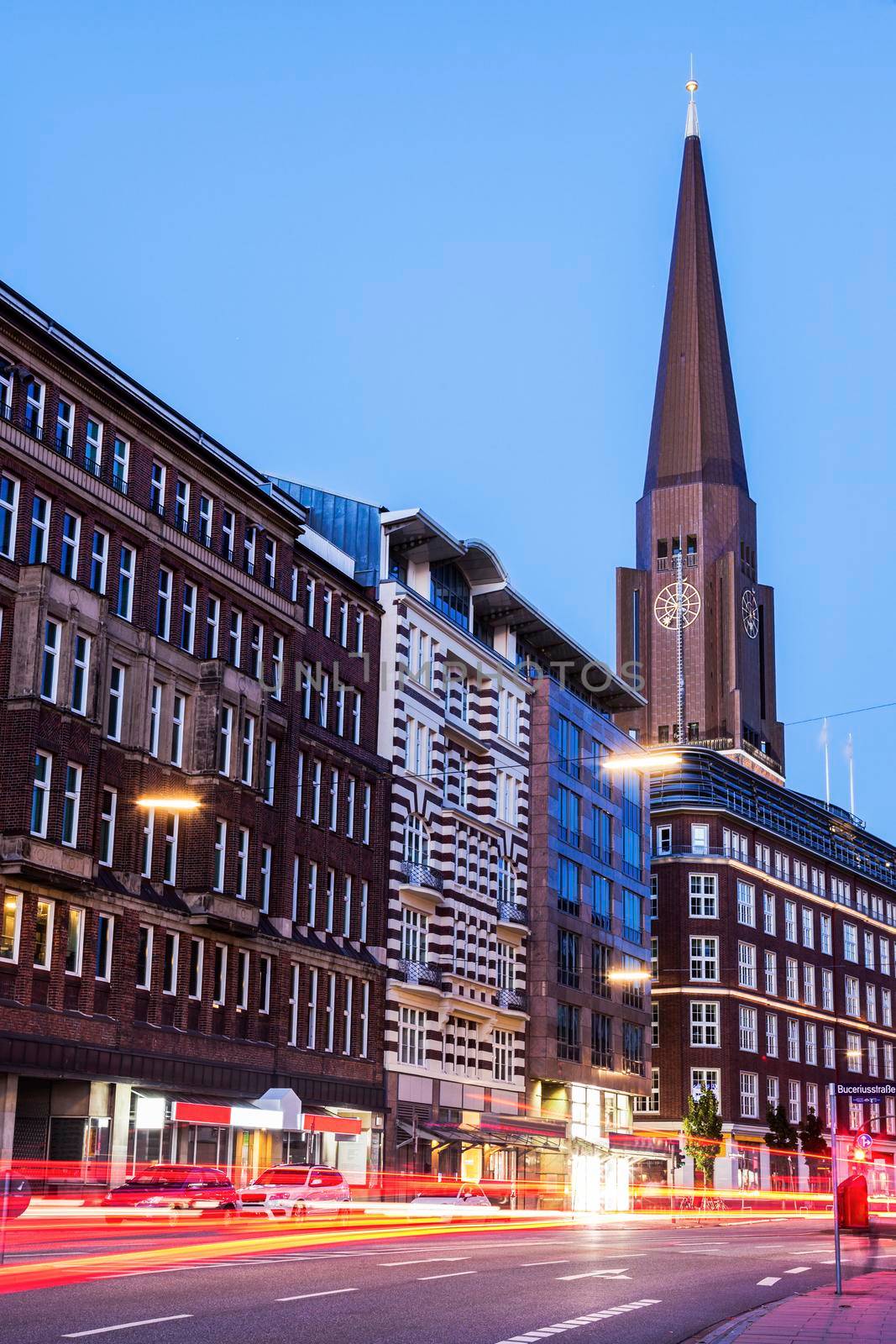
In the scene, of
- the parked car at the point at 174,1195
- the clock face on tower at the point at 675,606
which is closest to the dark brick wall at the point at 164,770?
the parked car at the point at 174,1195

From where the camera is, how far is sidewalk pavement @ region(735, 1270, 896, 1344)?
64.3 ft

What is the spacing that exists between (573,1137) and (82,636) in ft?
147

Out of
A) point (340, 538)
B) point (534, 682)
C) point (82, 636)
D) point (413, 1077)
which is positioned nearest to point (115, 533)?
point (82, 636)

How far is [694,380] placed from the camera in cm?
17362

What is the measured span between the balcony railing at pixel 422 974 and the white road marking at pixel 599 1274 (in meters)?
41.4

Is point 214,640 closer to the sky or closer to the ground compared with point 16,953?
closer to the sky

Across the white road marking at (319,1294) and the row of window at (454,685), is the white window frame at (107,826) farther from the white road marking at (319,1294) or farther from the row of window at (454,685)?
the white road marking at (319,1294)

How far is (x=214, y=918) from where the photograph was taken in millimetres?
57406

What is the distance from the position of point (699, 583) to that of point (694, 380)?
21826 mm

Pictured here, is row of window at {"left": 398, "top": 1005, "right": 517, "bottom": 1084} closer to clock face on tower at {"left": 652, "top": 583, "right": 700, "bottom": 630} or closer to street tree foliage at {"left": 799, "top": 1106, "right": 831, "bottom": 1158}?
street tree foliage at {"left": 799, "top": 1106, "right": 831, "bottom": 1158}

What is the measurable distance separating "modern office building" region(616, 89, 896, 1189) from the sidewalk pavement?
65.5 metres

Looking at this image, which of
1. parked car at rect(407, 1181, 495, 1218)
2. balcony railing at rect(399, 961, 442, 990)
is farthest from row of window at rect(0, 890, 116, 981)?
balcony railing at rect(399, 961, 442, 990)

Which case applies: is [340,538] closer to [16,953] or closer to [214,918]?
[214,918]

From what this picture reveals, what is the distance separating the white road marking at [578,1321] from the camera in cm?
1850
